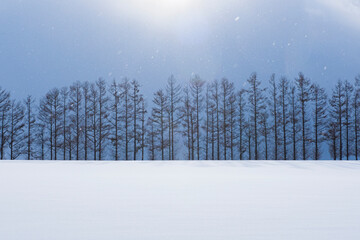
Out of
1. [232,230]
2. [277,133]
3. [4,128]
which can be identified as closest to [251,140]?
[277,133]

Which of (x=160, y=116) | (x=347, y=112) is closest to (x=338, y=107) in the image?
(x=347, y=112)

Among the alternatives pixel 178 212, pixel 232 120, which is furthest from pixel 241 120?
pixel 178 212

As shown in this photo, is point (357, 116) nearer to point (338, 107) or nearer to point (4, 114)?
point (338, 107)

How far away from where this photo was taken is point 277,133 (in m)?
21.2

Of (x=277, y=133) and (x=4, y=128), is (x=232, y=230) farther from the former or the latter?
(x=4, y=128)

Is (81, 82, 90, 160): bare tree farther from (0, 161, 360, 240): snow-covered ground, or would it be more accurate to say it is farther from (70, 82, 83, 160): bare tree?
(0, 161, 360, 240): snow-covered ground

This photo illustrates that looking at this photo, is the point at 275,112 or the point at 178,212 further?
the point at 275,112

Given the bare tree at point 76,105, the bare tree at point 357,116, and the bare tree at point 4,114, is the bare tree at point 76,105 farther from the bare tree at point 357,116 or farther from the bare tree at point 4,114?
the bare tree at point 357,116

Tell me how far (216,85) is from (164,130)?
5.50 meters

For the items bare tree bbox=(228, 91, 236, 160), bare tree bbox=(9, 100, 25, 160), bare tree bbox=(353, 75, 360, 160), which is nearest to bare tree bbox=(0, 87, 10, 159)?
bare tree bbox=(9, 100, 25, 160)

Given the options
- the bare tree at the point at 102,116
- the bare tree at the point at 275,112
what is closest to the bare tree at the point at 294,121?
the bare tree at the point at 275,112

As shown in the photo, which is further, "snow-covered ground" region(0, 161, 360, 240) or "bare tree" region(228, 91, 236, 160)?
"bare tree" region(228, 91, 236, 160)

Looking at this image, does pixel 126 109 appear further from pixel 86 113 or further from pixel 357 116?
pixel 357 116

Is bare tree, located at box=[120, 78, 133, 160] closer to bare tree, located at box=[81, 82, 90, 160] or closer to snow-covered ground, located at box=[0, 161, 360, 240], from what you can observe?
bare tree, located at box=[81, 82, 90, 160]
